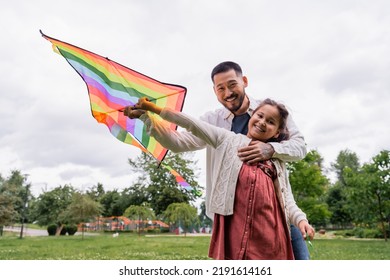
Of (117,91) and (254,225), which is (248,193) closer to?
(254,225)

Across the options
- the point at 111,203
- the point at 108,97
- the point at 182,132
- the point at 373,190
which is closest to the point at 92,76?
the point at 108,97

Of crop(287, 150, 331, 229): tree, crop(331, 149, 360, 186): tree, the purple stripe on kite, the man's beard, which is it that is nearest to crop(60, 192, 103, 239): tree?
crop(287, 150, 331, 229): tree

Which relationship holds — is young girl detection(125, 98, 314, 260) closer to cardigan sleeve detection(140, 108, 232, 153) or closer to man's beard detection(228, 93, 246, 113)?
cardigan sleeve detection(140, 108, 232, 153)

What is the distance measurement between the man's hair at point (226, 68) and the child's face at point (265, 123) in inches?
10.4

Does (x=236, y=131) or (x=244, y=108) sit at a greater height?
(x=244, y=108)

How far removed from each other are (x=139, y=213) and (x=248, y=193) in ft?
63.3

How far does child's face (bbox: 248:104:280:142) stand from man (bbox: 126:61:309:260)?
5cm

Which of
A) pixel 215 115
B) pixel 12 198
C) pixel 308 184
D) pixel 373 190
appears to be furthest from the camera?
pixel 12 198

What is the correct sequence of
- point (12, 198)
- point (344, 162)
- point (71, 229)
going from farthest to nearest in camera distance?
1. point (344, 162)
2. point (71, 229)
3. point (12, 198)

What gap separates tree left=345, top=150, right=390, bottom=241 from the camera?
14.0 m

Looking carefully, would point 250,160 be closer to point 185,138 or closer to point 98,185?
point 185,138

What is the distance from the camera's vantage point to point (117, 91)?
189 centimetres

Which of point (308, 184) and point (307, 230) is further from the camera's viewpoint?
point (308, 184)
